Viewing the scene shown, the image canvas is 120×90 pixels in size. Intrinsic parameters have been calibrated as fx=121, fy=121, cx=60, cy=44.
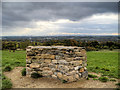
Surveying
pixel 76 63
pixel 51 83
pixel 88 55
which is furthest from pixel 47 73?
pixel 88 55

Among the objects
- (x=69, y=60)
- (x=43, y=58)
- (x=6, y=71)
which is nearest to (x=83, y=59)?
(x=69, y=60)

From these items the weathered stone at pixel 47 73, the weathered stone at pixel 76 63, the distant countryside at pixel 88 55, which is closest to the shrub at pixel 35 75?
the weathered stone at pixel 47 73

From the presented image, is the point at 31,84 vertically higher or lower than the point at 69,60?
lower

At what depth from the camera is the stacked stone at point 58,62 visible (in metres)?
8.11

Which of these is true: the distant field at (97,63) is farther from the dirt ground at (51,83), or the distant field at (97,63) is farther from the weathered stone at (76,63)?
the weathered stone at (76,63)

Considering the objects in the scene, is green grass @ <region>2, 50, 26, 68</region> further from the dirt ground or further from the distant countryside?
the dirt ground

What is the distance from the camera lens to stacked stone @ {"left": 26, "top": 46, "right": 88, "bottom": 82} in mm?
8109

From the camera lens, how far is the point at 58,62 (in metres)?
8.30

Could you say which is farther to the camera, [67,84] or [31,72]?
[31,72]

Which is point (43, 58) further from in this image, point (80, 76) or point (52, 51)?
point (80, 76)

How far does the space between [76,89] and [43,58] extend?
304 cm

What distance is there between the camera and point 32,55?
876cm

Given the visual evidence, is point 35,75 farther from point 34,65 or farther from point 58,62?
point 58,62

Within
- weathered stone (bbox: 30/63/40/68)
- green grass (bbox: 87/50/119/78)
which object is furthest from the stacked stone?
green grass (bbox: 87/50/119/78)
